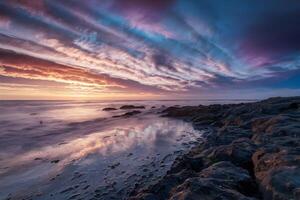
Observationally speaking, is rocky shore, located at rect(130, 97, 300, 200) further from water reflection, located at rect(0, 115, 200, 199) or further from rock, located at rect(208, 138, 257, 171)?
water reflection, located at rect(0, 115, 200, 199)

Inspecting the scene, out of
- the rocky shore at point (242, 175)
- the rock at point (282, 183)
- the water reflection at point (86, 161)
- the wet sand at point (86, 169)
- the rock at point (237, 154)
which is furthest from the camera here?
the water reflection at point (86, 161)

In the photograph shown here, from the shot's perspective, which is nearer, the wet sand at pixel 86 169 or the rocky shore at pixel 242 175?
the rocky shore at pixel 242 175

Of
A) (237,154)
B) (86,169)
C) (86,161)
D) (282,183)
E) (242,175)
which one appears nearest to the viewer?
(282,183)

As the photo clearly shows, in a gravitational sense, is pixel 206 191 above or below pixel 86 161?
above

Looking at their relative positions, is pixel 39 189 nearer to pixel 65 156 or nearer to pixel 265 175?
pixel 65 156

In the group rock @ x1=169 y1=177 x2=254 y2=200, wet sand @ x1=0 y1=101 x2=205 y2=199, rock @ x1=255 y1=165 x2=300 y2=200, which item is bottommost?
wet sand @ x1=0 y1=101 x2=205 y2=199

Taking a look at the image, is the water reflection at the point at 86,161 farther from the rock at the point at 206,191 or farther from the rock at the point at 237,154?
the rock at the point at 206,191

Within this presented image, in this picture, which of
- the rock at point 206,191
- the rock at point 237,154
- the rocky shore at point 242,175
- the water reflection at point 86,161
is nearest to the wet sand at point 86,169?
the water reflection at point 86,161

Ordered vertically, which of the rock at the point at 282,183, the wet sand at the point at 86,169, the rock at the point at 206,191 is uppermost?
the rock at the point at 282,183

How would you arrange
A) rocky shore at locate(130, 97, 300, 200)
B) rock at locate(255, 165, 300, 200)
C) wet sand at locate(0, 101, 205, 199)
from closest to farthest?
rock at locate(255, 165, 300, 200) → rocky shore at locate(130, 97, 300, 200) → wet sand at locate(0, 101, 205, 199)

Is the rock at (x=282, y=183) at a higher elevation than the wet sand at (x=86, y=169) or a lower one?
higher

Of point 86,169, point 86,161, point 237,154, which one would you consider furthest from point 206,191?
point 86,161

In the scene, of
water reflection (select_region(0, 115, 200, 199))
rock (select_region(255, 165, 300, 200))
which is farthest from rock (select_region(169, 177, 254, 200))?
water reflection (select_region(0, 115, 200, 199))

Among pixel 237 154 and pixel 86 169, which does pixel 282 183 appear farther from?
pixel 86 169
